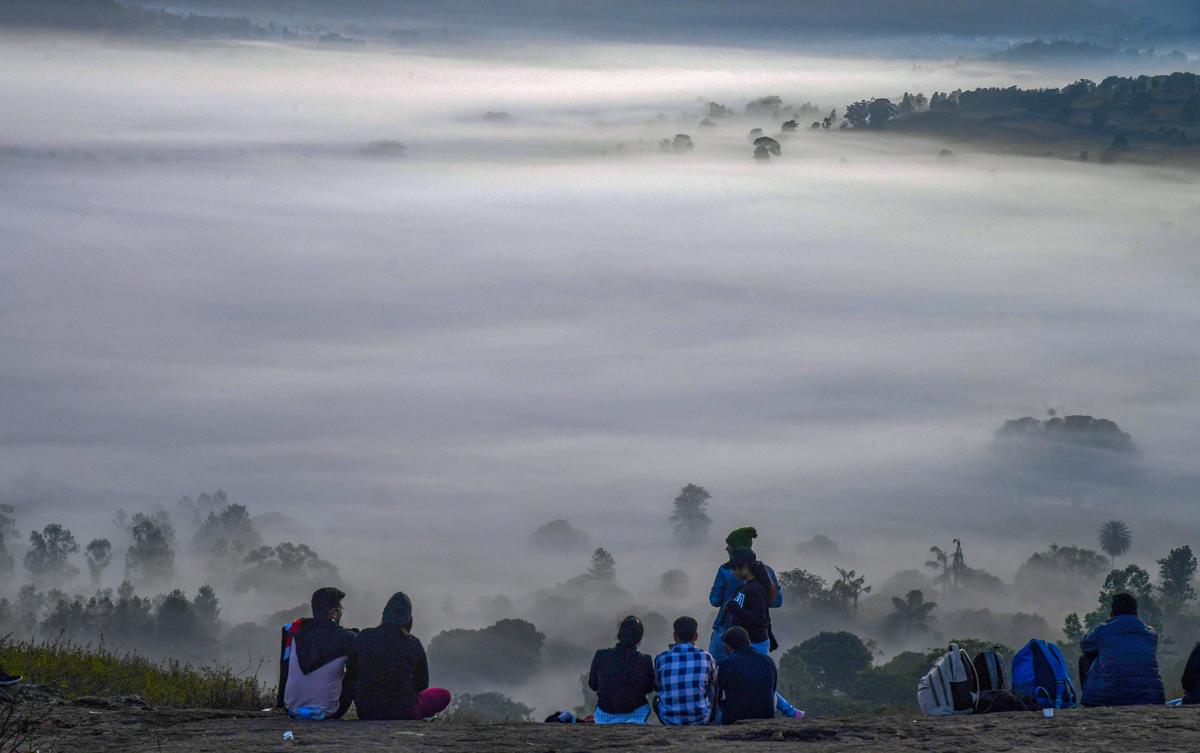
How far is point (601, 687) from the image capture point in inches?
602

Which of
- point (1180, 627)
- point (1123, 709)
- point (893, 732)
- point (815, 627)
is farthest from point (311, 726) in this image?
point (815, 627)

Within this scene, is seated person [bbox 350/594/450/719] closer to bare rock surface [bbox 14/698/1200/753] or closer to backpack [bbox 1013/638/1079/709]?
bare rock surface [bbox 14/698/1200/753]

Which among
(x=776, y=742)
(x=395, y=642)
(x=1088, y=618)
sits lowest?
(x=776, y=742)

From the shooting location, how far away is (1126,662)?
578 inches

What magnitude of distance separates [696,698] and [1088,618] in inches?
3038

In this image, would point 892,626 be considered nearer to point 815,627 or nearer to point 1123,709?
point 815,627

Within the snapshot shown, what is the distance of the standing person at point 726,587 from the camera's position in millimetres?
16203

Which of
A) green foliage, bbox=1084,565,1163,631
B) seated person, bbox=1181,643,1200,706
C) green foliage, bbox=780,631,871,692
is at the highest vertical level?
green foliage, bbox=1084,565,1163,631

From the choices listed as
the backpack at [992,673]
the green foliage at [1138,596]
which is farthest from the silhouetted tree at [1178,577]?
the backpack at [992,673]

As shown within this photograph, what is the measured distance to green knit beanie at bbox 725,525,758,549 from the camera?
1650cm

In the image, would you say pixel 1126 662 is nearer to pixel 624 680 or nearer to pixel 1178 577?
pixel 624 680

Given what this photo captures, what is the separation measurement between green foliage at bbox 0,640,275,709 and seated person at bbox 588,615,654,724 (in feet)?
14.1

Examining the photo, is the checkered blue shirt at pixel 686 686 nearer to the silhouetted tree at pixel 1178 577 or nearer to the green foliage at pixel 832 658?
the green foliage at pixel 832 658

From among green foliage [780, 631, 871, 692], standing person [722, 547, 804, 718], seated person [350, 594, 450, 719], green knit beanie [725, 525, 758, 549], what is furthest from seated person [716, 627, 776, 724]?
green foliage [780, 631, 871, 692]
